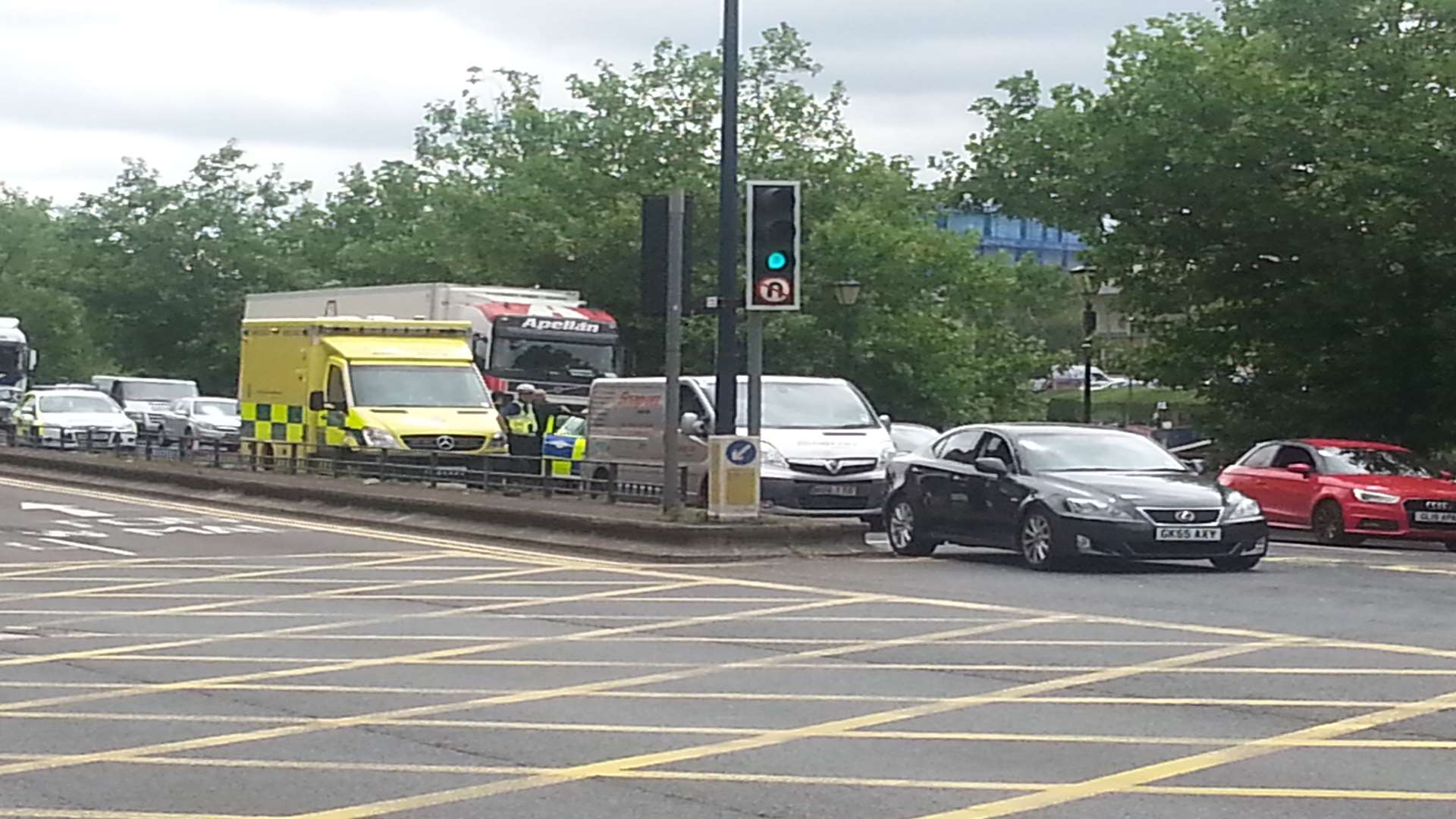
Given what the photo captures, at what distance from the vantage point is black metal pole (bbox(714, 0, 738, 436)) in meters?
20.2

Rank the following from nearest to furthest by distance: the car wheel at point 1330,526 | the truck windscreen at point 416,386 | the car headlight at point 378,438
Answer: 1. the car wheel at point 1330,526
2. the car headlight at point 378,438
3. the truck windscreen at point 416,386

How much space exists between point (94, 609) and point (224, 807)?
315 inches

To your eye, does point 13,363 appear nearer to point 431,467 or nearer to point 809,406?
point 431,467

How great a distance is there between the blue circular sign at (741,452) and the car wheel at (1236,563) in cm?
415

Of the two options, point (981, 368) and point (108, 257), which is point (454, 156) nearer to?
point (108, 257)

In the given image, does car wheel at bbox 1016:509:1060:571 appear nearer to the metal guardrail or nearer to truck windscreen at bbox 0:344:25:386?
the metal guardrail

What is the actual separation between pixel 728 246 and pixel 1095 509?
175 inches

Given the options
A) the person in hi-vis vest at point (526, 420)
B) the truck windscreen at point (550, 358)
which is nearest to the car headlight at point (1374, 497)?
the person in hi-vis vest at point (526, 420)

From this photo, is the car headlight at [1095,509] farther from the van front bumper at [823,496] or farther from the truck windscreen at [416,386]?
the truck windscreen at [416,386]

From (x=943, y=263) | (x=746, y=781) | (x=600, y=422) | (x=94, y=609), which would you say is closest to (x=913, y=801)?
(x=746, y=781)

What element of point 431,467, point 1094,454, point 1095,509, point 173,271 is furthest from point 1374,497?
point 173,271

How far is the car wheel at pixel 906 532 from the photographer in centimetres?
2052

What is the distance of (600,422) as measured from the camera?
2633cm

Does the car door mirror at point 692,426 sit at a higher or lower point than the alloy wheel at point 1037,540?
higher
